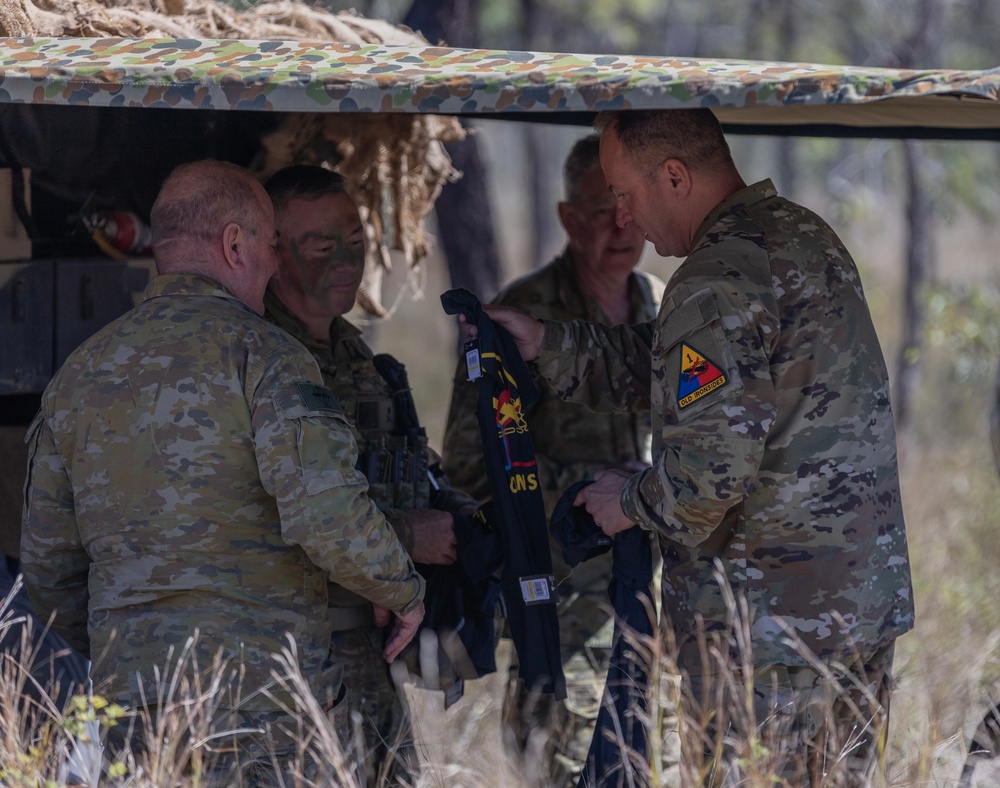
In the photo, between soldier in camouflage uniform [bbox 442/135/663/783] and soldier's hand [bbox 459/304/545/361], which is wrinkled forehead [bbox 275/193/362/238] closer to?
soldier's hand [bbox 459/304/545/361]

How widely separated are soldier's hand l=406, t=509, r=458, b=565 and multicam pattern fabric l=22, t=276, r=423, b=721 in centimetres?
59

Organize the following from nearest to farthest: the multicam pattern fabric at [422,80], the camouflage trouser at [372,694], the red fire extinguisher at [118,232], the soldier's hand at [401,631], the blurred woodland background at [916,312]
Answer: the multicam pattern fabric at [422,80] < the soldier's hand at [401,631] < the camouflage trouser at [372,694] < the red fire extinguisher at [118,232] < the blurred woodland background at [916,312]

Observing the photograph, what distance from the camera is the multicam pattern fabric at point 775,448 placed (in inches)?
112

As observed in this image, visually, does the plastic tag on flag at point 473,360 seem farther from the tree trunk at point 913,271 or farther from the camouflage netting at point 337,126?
the tree trunk at point 913,271

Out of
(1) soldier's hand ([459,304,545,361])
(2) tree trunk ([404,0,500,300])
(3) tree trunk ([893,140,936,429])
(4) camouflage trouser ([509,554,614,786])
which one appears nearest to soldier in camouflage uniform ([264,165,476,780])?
(1) soldier's hand ([459,304,545,361])

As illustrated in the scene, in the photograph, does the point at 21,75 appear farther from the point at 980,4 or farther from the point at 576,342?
the point at 980,4

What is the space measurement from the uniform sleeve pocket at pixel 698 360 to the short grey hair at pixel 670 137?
0.43 metres

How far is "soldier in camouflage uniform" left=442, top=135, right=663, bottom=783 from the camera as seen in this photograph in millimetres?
4402

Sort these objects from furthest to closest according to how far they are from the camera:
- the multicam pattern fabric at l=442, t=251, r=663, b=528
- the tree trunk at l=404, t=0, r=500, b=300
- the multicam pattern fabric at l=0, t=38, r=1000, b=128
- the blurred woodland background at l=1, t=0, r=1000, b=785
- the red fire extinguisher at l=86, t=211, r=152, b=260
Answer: the tree trunk at l=404, t=0, r=500, b=300 < the blurred woodland background at l=1, t=0, r=1000, b=785 < the multicam pattern fabric at l=442, t=251, r=663, b=528 < the red fire extinguisher at l=86, t=211, r=152, b=260 < the multicam pattern fabric at l=0, t=38, r=1000, b=128

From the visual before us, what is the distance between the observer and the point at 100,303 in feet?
12.7

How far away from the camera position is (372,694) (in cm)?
365

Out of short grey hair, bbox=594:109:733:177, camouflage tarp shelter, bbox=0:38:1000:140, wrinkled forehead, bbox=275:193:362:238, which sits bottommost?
wrinkled forehead, bbox=275:193:362:238

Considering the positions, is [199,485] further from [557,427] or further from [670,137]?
[557,427]

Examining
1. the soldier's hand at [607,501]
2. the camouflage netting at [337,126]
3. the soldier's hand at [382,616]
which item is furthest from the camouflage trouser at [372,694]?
the camouflage netting at [337,126]
